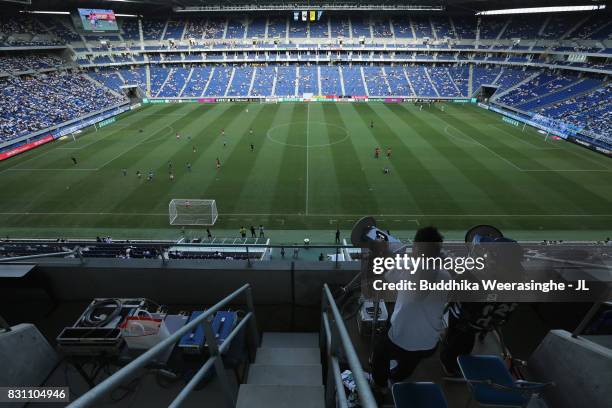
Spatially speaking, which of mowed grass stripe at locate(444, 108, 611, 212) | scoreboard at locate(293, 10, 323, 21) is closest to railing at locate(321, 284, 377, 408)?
mowed grass stripe at locate(444, 108, 611, 212)

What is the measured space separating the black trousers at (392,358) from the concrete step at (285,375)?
67cm

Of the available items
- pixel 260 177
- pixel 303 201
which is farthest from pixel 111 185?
pixel 303 201

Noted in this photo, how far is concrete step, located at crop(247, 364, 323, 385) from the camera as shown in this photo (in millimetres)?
3586

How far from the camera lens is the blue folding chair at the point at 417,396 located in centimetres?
302

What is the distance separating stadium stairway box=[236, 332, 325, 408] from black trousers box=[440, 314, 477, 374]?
1.58m

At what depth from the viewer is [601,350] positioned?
3.00 metres

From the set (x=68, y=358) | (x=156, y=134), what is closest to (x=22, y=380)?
(x=68, y=358)

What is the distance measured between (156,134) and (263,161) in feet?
58.3

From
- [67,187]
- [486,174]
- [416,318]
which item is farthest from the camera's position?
[486,174]

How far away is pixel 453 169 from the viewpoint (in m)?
28.3

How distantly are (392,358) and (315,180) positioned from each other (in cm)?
2363

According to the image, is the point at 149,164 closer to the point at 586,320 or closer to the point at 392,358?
the point at 392,358

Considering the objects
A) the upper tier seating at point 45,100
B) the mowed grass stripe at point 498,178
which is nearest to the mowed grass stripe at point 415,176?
the mowed grass stripe at point 498,178

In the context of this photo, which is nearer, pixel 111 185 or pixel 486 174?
pixel 111 185
